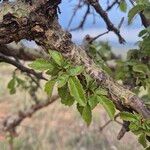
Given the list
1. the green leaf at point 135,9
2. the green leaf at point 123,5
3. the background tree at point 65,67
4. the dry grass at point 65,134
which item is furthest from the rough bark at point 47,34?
the dry grass at point 65,134

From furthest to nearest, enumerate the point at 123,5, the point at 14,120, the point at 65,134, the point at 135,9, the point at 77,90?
the point at 65,134
the point at 14,120
the point at 123,5
the point at 135,9
the point at 77,90

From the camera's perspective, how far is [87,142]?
5.17 m

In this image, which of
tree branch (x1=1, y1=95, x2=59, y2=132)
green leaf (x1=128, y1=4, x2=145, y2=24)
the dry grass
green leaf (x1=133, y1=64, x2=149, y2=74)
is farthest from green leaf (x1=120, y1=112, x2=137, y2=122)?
the dry grass

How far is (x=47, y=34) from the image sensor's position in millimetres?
1450

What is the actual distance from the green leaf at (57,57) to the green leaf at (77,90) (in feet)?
0.17

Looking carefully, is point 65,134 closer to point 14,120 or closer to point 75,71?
point 14,120

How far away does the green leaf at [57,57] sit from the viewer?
1.39 meters

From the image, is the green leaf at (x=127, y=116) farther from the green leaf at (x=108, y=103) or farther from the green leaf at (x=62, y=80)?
the green leaf at (x=62, y=80)

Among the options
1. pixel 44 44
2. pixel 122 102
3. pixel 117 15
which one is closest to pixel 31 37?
pixel 44 44

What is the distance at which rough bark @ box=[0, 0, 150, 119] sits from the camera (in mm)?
1416

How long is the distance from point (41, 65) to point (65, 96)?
11 centimetres

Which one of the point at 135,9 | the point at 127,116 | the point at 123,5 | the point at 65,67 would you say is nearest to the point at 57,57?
the point at 65,67

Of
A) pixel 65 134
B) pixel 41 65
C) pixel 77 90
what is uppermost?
pixel 65 134

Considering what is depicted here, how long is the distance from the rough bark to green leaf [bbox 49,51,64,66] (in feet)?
0.18
